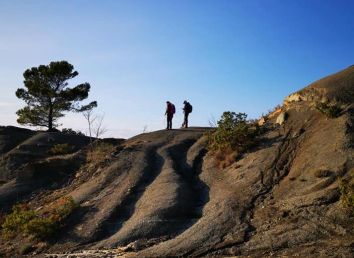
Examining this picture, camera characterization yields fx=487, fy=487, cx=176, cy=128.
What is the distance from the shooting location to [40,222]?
17.6 meters

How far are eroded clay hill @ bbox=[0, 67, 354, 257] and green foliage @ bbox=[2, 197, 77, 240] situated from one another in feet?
1.31

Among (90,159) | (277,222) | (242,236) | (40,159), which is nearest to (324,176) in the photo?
(277,222)

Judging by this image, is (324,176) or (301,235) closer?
(301,235)

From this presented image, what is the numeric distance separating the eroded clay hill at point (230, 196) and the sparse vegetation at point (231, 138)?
17.5 inches

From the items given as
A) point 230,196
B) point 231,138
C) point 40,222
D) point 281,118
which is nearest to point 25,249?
point 40,222

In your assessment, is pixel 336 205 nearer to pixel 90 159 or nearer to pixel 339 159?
pixel 339 159

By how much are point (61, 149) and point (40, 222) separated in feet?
47.4

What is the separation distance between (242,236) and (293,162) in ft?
17.0

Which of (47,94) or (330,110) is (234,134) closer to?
(330,110)

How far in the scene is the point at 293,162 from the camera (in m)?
18.1

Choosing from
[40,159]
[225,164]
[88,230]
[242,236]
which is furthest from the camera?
[40,159]

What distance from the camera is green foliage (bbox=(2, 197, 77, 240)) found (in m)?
17.3

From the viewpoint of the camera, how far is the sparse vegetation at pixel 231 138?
2139cm

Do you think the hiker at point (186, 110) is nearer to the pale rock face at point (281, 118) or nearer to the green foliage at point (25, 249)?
the pale rock face at point (281, 118)
